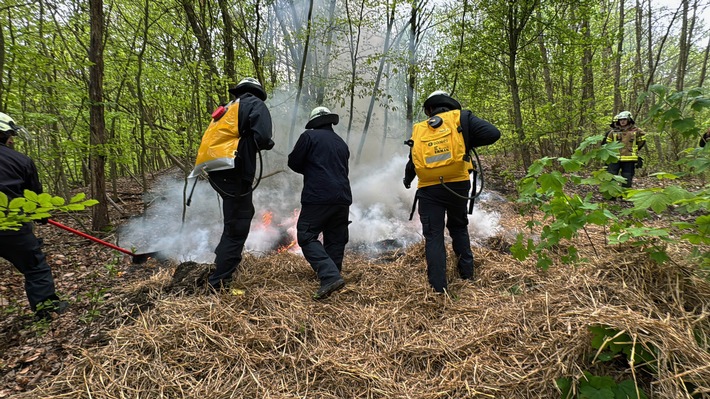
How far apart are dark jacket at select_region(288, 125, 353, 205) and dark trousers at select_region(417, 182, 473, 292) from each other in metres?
0.84

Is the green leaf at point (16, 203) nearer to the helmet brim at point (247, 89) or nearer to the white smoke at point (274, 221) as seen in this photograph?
the helmet brim at point (247, 89)

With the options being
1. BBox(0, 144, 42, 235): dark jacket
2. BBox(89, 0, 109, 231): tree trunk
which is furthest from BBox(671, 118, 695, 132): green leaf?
BBox(89, 0, 109, 231): tree trunk

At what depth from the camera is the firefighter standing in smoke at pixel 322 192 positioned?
10.5 ft

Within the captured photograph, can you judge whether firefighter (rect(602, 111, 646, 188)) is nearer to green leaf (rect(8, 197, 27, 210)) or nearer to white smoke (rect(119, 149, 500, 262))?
white smoke (rect(119, 149, 500, 262))

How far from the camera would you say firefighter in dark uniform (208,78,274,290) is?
307 centimetres

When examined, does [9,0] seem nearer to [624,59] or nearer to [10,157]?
[10,157]

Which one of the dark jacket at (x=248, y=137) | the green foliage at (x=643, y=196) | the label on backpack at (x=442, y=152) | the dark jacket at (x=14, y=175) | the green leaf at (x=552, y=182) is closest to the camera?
the green foliage at (x=643, y=196)

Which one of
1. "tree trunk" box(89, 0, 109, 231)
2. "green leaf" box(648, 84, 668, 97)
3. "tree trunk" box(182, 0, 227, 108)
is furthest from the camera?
"tree trunk" box(182, 0, 227, 108)

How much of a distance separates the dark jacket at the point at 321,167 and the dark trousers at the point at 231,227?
23.6 inches

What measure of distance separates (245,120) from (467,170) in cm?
228

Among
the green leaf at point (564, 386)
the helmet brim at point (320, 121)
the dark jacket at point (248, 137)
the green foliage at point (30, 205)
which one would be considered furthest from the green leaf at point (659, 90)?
the dark jacket at point (248, 137)

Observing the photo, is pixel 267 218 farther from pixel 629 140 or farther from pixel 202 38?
pixel 629 140

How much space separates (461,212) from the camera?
327 cm

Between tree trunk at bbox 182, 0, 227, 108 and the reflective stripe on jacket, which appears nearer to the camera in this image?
tree trunk at bbox 182, 0, 227, 108
